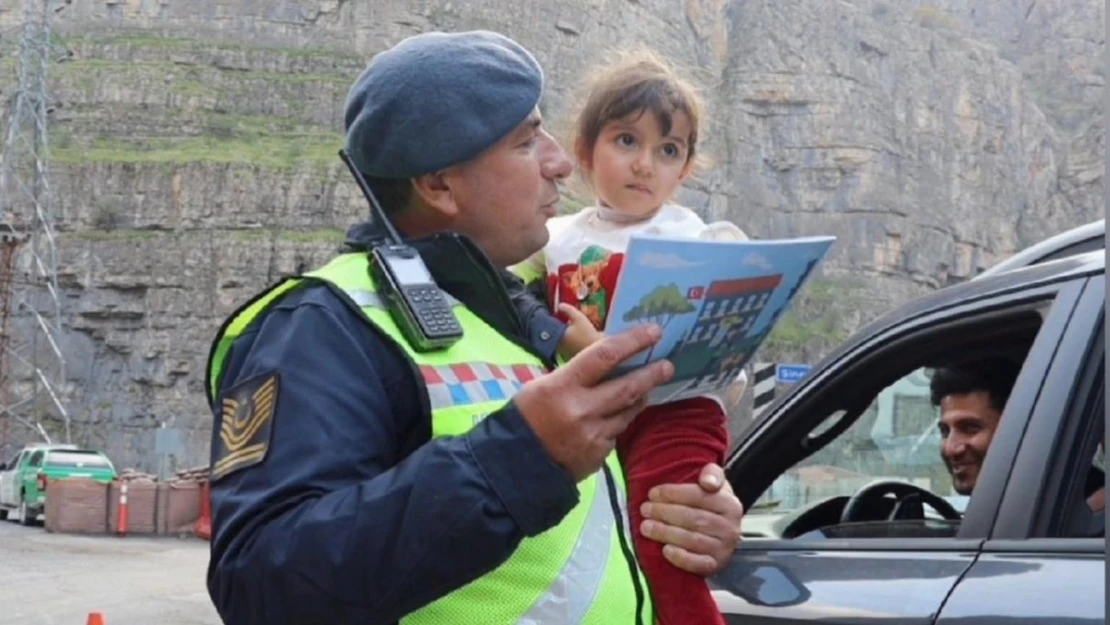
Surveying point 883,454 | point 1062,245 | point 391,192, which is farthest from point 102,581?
point 391,192

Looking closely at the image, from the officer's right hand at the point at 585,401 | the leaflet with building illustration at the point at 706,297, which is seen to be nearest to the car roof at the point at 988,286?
the leaflet with building illustration at the point at 706,297

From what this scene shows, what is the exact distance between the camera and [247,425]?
2.07 meters

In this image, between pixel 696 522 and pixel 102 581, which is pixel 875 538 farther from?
pixel 102 581

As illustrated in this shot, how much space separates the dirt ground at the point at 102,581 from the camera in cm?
1516

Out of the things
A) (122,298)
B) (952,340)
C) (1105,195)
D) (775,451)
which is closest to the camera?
(1105,195)

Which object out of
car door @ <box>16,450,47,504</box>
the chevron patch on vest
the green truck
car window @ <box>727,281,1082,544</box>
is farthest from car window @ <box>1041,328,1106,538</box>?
car door @ <box>16,450,47,504</box>

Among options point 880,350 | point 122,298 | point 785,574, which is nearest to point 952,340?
point 880,350

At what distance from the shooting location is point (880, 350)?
11.1ft

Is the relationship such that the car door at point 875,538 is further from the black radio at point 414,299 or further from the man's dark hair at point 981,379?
the black radio at point 414,299

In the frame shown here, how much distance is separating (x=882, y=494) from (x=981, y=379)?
39 centimetres

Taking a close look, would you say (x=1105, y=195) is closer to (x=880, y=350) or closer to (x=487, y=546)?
(x=487, y=546)

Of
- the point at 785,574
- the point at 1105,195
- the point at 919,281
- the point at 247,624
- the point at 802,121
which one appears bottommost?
the point at 919,281

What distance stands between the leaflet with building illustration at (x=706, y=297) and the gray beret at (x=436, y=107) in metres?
0.31

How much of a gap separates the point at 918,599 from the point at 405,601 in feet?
3.84
